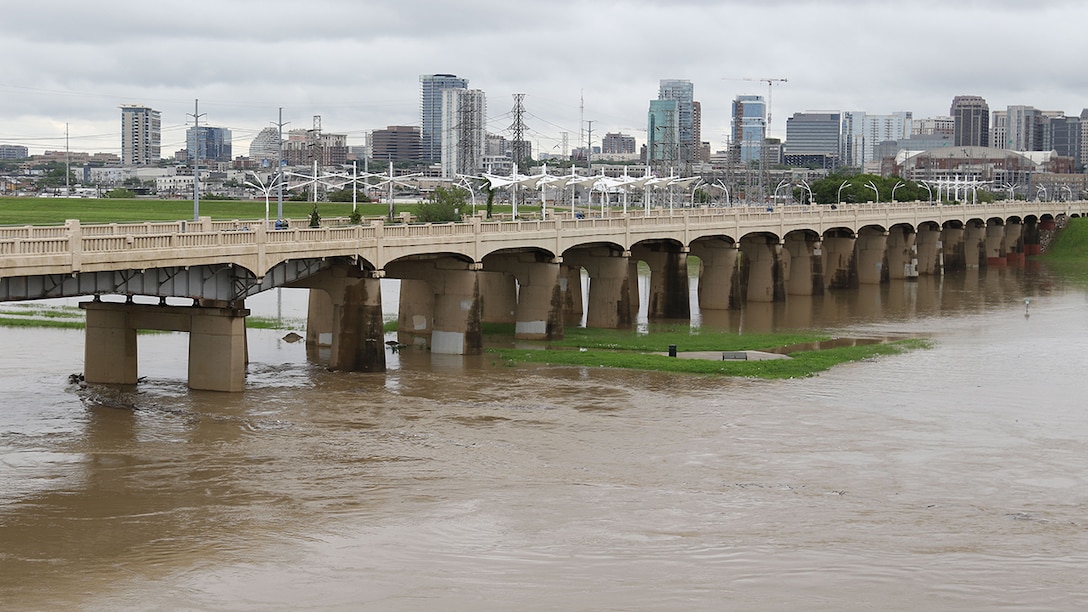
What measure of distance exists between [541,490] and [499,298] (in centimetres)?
4152

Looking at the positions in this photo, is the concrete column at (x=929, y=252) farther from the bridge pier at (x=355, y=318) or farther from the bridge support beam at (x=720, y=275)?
the bridge pier at (x=355, y=318)

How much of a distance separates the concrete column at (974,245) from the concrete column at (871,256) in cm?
2497

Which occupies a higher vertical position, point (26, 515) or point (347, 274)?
point (347, 274)

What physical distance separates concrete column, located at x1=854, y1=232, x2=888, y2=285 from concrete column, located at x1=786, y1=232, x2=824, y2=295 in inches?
466

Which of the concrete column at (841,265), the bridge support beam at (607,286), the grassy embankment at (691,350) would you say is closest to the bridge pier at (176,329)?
the grassy embankment at (691,350)

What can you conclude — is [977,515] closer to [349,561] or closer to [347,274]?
[349,561]

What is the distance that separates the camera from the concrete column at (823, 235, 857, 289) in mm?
107688

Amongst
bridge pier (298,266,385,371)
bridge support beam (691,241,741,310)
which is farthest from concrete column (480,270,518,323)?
bridge pier (298,266,385,371)

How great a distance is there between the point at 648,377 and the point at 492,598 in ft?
96.9

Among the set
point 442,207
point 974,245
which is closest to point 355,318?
point 442,207

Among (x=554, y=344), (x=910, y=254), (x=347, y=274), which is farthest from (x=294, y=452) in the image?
(x=910, y=254)

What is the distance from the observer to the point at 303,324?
245ft

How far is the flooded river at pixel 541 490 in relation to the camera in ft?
94.9

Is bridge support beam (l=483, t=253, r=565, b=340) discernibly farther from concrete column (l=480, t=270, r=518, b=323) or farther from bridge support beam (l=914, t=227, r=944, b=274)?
bridge support beam (l=914, t=227, r=944, b=274)
